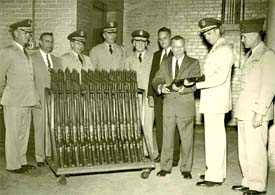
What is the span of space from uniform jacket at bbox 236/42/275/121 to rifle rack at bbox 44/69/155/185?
1238 mm

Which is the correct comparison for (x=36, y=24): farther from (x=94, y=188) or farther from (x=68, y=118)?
(x=94, y=188)

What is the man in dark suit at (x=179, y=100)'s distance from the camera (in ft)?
14.6

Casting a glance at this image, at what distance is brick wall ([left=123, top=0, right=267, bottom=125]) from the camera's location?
8664mm

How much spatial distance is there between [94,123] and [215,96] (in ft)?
4.47

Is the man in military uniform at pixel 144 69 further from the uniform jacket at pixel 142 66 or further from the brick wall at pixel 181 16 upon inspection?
the brick wall at pixel 181 16

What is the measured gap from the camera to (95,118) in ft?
14.5

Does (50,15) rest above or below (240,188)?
above

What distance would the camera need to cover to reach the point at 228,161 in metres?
5.66

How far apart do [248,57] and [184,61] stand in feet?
2.43

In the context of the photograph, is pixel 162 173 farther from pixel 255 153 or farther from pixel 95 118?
pixel 255 153

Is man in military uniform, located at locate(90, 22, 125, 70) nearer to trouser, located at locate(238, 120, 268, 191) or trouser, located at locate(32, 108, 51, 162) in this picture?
trouser, located at locate(32, 108, 51, 162)

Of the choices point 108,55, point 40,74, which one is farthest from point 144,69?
point 40,74

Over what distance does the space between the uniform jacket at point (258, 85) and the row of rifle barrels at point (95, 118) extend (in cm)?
124

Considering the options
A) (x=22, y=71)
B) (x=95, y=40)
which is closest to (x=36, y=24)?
(x=95, y=40)
